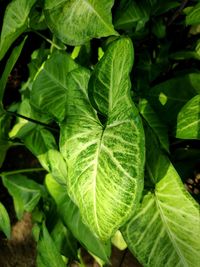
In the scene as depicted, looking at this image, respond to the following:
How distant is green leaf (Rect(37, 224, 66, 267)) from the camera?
886 millimetres

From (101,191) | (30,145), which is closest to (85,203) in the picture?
(101,191)

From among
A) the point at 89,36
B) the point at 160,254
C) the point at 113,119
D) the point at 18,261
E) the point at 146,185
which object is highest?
the point at 89,36

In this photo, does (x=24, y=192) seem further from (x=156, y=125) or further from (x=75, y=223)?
(x=156, y=125)

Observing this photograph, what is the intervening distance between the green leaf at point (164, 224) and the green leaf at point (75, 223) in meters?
0.29

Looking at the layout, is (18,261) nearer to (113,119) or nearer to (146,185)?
(146,185)

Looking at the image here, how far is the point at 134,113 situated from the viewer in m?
0.57

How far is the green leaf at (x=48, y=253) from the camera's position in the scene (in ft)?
2.91

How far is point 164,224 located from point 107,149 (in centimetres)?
21

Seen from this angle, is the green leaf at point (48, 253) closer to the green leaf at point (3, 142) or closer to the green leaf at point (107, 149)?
the green leaf at point (107, 149)

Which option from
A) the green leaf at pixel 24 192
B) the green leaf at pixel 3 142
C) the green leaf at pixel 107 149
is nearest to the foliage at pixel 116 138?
the green leaf at pixel 107 149

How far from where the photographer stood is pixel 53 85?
3.43 ft

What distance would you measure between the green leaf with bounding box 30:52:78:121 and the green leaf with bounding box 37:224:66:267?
0.35 meters

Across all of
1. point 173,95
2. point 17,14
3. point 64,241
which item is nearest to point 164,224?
point 173,95

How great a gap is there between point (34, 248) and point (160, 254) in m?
1.36
